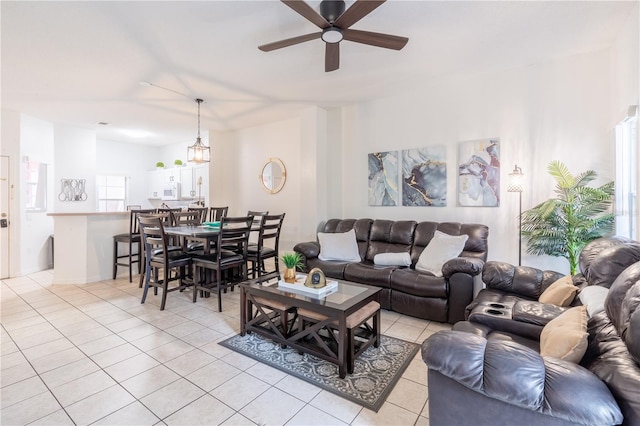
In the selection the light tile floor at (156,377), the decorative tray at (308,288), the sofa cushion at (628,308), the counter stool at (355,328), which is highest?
the sofa cushion at (628,308)

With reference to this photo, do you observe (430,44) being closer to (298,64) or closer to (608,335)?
(298,64)

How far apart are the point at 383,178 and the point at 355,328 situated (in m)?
2.85

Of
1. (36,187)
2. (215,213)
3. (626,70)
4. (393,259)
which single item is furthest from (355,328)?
(36,187)

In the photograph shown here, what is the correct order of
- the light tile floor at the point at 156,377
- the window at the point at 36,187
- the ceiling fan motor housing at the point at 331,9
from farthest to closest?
the window at the point at 36,187 < the ceiling fan motor housing at the point at 331,9 < the light tile floor at the point at 156,377

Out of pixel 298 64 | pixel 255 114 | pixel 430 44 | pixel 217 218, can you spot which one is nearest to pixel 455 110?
pixel 430 44

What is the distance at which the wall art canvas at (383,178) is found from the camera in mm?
4480

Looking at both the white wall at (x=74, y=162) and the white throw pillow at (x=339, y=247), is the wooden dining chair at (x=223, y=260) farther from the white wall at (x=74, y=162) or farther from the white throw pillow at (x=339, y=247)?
the white wall at (x=74, y=162)

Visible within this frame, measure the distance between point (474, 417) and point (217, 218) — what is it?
5122mm

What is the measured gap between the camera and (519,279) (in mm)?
2541

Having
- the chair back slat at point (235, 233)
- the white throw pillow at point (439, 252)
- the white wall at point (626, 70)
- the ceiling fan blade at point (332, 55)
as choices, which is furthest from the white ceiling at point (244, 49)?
the white throw pillow at point (439, 252)

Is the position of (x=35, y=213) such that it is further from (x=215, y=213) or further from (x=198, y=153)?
(x=198, y=153)

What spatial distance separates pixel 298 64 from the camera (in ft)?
11.1

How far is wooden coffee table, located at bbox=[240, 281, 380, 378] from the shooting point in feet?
6.98

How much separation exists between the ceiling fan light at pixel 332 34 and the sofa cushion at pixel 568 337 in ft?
7.79
